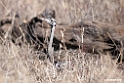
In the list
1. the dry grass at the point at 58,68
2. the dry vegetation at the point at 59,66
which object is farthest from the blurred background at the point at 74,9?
the dry grass at the point at 58,68

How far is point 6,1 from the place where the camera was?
21.8ft

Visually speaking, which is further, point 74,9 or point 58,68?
point 74,9

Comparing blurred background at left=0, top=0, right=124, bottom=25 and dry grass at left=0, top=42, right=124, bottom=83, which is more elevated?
blurred background at left=0, top=0, right=124, bottom=25

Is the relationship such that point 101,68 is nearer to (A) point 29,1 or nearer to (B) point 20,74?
(B) point 20,74

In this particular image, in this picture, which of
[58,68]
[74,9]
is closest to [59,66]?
[58,68]

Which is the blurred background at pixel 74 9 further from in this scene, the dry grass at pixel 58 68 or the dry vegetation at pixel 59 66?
the dry grass at pixel 58 68

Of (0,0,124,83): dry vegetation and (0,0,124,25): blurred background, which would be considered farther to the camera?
(0,0,124,25): blurred background

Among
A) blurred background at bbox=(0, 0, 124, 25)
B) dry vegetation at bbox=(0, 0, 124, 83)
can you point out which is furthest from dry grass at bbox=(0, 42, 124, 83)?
blurred background at bbox=(0, 0, 124, 25)

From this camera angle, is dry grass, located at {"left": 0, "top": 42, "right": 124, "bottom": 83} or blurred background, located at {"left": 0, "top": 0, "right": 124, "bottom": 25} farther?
blurred background, located at {"left": 0, "top": 0, "right": 124, "bottom": 25}

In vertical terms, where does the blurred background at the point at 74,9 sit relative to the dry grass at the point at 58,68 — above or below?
above

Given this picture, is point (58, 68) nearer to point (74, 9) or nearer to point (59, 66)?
point (59, 66)

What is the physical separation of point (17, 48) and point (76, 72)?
1304 mm

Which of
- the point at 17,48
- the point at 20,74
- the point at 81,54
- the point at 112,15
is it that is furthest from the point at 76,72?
the point at 112,15

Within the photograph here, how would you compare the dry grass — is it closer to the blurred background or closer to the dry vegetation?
the dry vegetation
